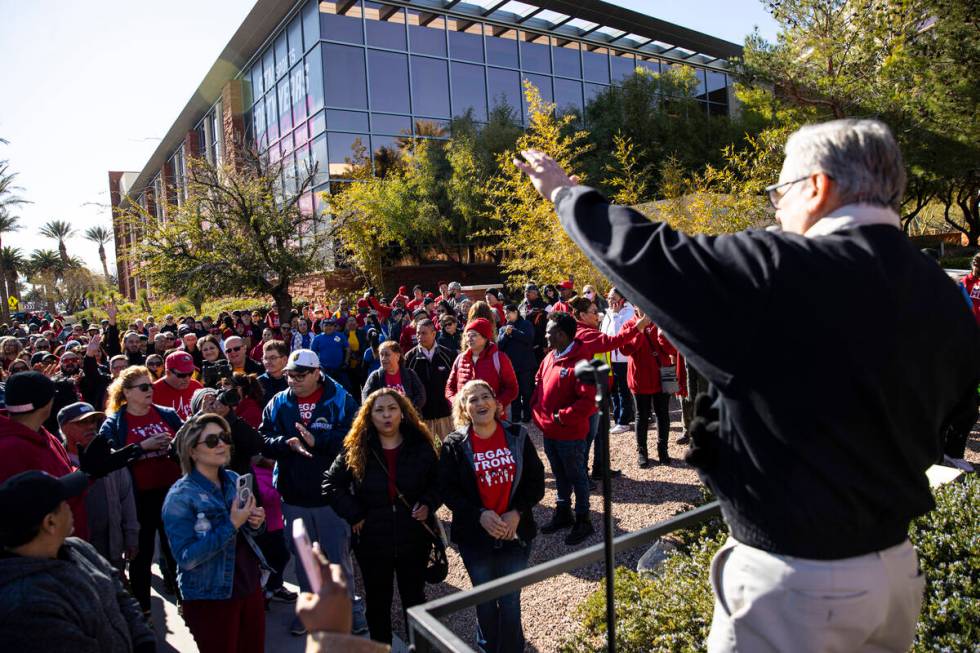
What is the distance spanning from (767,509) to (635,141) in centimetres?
2510

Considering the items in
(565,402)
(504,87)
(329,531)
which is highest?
(504,87)

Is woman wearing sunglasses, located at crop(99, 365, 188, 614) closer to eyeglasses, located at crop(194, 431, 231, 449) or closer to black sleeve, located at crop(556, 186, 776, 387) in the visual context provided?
eyeglasses, located at crop(194, 431, 231, 449)

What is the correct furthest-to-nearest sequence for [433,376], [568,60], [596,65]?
1. [596,65]
2. [568,60]
3. [433,376]

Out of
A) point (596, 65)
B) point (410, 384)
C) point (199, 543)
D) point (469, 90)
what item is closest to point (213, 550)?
point (199, 543)

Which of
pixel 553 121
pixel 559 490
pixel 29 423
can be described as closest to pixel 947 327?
pixel 29 423

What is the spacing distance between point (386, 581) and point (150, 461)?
2102 mm

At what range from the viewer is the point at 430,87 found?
2472cm

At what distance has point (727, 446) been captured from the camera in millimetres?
1386

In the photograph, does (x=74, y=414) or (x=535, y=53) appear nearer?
A: (x=74, y=414)

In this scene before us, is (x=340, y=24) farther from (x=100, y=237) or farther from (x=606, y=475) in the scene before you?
(x=100, y=237)

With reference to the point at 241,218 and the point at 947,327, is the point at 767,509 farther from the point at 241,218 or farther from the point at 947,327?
the point at 241,218

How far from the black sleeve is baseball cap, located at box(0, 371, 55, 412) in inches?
150

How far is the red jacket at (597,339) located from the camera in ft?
19.1

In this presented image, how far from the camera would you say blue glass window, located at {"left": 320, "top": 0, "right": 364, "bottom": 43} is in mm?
22234
